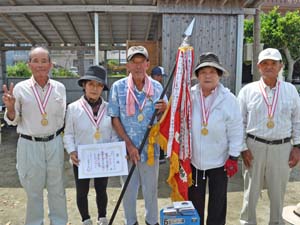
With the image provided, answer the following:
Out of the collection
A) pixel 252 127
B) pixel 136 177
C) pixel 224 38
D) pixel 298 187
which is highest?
pixel 224 38

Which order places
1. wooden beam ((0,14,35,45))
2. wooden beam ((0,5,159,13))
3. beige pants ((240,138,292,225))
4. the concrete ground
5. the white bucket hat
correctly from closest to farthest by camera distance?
1. beige pants ((240,138,292,225))
2. the white bucket hat
3. the concrete ground
4. wooden beam ((0,5,159,13))
5. wooden beam ((0,14,35,45))

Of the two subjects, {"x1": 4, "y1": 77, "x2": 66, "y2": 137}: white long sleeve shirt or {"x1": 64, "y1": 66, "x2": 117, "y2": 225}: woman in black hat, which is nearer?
{"x1": 4, "y1": 77, "x2": 66, "y2": 137}: white long sleeve shirt

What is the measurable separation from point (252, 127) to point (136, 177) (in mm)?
1239

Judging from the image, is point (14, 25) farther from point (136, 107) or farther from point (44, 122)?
point (136, 107)

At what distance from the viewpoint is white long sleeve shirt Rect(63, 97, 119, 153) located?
3.11m

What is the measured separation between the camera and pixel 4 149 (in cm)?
745

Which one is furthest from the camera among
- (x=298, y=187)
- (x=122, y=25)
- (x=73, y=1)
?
(x=122, y=25)

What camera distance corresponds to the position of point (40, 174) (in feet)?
10.1

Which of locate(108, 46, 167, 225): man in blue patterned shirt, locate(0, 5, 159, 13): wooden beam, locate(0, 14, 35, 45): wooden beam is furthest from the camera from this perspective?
locate(0, 14, 35, 45): wooden beam

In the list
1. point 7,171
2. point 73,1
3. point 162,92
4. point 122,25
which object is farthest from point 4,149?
point 162,92

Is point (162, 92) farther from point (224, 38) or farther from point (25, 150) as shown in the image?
point (224, 38)

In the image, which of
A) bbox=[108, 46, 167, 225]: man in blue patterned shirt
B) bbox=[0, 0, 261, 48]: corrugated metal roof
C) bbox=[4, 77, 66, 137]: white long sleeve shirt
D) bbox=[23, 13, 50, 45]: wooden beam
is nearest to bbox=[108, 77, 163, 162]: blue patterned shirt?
bbox=[108, 46, 167, 225]: man in blue patterned shirt

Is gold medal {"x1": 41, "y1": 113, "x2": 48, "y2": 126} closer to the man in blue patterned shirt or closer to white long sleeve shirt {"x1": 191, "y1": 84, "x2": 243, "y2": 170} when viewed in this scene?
the man in blue patterned shirt

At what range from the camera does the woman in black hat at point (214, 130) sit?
9.18ft
